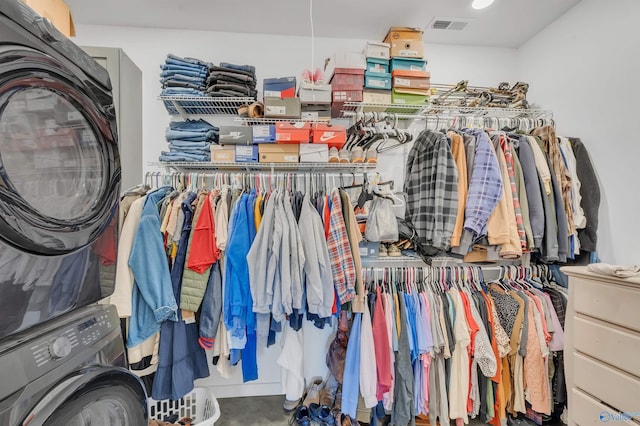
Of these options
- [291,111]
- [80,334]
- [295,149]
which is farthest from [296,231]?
[80,334]

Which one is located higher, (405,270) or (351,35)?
(351,35)

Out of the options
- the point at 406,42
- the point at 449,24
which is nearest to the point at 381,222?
the point at 406,42

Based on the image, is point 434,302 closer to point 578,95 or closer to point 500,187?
point 500,187

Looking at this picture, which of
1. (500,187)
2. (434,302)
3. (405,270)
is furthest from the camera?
(405,270)

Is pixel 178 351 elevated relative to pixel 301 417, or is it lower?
elevated

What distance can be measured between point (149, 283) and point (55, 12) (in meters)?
1.17

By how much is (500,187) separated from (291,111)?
133 cm

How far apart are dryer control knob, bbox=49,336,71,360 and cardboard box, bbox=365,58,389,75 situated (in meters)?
2.04

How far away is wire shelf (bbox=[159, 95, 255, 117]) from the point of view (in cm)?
188

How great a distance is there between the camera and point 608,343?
1301 mm

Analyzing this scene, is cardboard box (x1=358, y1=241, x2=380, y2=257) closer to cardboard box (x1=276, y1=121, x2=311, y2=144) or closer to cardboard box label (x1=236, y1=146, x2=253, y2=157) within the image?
cardboard box (x1=276, y1=121, x2=311, y2=144)

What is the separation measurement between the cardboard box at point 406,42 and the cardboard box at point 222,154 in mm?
1271

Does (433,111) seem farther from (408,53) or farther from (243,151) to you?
(243,151)

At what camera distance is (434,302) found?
183cm
